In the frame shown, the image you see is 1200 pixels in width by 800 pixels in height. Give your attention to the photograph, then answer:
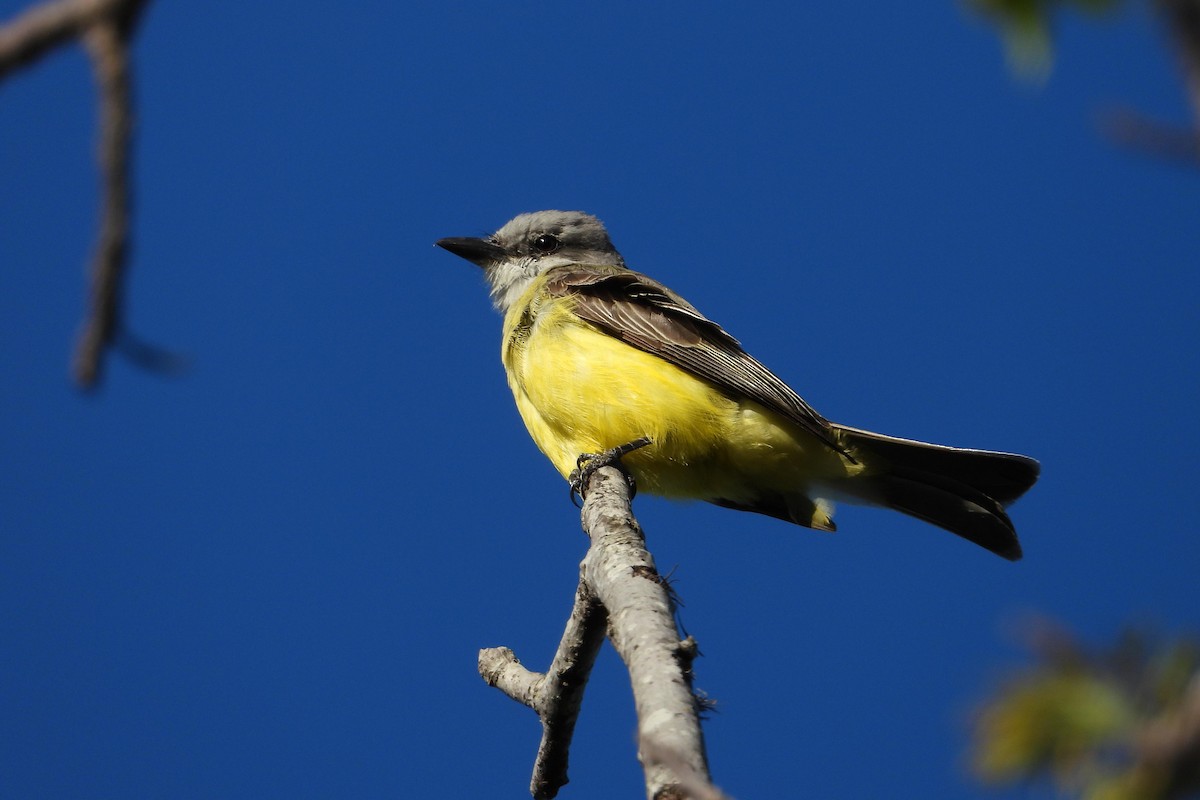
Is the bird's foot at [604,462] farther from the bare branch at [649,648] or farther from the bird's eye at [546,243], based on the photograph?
the bird's eye at [546,243]

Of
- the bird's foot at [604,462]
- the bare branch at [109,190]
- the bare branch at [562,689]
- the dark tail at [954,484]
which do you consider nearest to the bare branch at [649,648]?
the bare branch at [562,689]

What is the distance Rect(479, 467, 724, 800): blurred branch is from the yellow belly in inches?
31.8

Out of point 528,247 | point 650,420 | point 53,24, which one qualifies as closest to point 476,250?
point 528,247

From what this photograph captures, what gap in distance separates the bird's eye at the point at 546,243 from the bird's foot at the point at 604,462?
2.71 m

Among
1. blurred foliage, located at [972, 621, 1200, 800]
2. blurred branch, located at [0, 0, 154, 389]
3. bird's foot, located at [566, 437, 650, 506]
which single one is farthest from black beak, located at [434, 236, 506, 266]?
blurred foliage, located at [972, 621, 1200, 800]

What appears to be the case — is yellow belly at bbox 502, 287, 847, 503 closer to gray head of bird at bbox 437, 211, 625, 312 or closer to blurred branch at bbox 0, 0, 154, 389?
gray head of bird at bbox 437, 211, 625, 312

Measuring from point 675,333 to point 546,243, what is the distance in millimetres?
2194

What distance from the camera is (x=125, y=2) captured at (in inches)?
77.2

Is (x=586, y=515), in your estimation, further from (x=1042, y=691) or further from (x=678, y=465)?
(x=1042, y=691)

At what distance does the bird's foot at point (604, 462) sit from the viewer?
6.58m

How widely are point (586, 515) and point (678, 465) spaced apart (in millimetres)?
1781

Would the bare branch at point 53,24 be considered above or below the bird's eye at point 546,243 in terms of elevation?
below

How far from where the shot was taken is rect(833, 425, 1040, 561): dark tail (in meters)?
7.06

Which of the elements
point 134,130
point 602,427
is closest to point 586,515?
point 602,427
